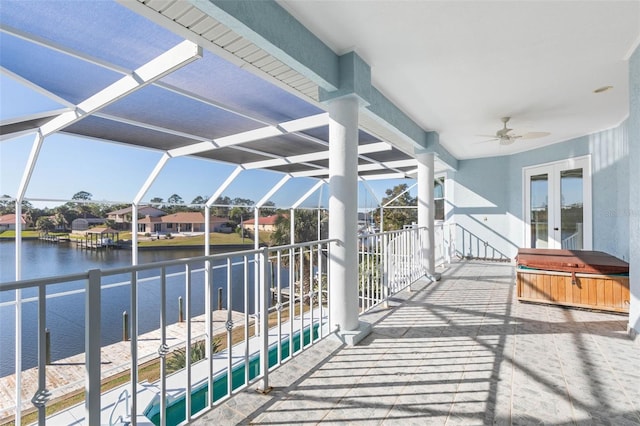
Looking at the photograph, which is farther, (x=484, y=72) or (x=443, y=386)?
(x=484, y=72)

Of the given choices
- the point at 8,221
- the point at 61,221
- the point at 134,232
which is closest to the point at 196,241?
the point at 134,232

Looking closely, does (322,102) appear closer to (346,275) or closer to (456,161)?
(346,275)

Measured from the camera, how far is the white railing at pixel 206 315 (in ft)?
4.85

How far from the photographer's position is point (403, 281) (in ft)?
18.3

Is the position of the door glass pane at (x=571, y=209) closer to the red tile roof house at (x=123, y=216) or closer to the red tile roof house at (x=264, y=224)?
the red tile roof house at (x=264, y=224)

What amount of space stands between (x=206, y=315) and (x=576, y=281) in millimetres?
4826

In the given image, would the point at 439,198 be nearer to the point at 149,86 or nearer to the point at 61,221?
the point at 149,86

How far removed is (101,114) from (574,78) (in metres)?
6.28

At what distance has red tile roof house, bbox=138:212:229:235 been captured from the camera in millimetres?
8250

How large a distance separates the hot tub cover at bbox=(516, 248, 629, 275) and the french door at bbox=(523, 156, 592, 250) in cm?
225

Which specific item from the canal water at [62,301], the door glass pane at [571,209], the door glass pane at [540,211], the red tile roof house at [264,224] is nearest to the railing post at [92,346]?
the canal water at [62,301]

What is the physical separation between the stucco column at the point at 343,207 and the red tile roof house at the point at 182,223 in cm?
647

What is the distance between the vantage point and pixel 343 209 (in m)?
3.30

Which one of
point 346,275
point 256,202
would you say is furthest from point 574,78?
point 256,202
